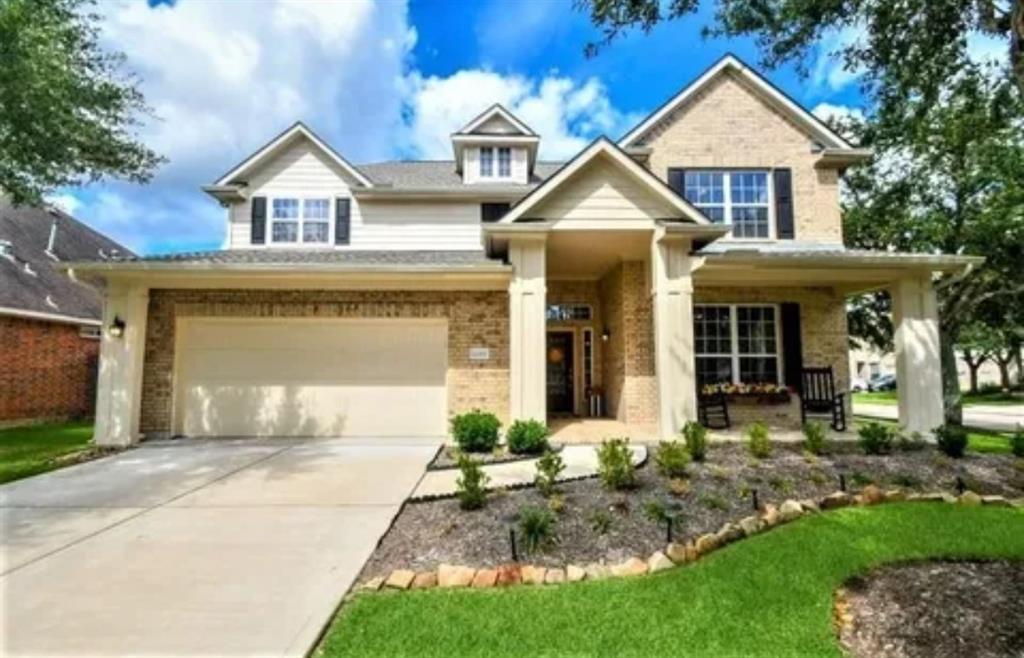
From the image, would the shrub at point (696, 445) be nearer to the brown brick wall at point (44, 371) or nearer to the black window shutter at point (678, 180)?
the black window shutter at point (678, 180)

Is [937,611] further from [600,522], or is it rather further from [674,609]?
[600,522]

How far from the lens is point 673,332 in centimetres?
1022

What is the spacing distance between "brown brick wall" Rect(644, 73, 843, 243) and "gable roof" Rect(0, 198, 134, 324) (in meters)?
15.3

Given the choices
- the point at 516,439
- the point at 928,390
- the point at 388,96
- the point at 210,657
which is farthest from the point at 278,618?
the point at 388,96

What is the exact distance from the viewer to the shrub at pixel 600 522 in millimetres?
5637

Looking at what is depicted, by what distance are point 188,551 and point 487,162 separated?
12479 millimetres

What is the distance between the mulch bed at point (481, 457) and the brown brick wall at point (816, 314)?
5.63 meters

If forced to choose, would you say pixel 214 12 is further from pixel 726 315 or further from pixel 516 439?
pixel 726 315

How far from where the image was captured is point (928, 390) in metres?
11.1

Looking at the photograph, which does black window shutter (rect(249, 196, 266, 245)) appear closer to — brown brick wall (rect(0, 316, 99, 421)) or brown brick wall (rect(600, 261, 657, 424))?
brown brick wall (rect(0, 316, 99, 421))

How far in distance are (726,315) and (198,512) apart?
35.6ft

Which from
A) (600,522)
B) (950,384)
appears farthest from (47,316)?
(950,384)

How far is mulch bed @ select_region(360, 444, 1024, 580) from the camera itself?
524 cm

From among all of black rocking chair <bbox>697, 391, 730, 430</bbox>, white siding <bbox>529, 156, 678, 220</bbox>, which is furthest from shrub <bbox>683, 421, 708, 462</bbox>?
white siding <bbox>529, 156, 678, 220</bbox>
